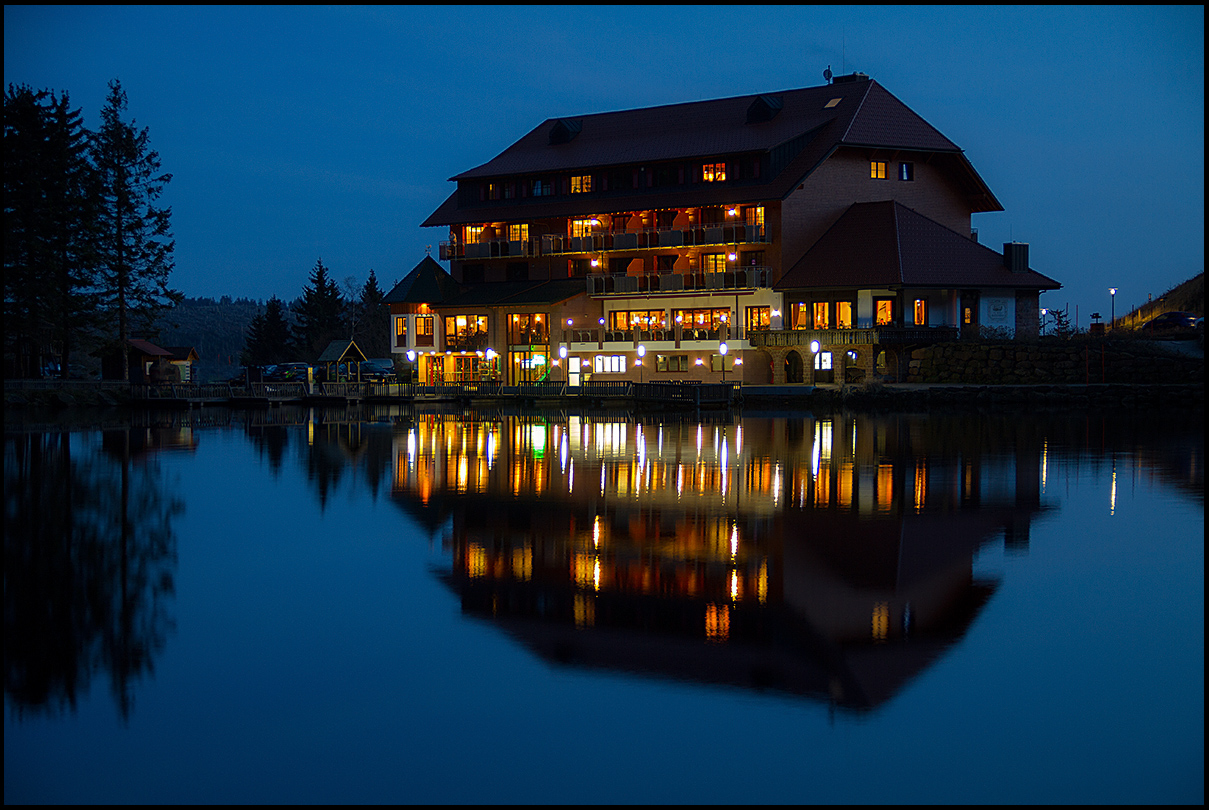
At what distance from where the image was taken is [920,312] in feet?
231

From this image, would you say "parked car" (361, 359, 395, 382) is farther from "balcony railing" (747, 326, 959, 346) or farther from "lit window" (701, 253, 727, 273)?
"balcony railing" (747, 326, 959, 346)

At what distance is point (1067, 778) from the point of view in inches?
368

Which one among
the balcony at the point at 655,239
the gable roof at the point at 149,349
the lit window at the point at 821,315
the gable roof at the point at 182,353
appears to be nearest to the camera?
the lit window at the point at 821,315

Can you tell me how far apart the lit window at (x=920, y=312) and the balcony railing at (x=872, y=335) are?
2.28 m

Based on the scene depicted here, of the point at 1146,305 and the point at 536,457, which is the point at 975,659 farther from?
the point at 1146,305

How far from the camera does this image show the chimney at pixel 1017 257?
71125mm

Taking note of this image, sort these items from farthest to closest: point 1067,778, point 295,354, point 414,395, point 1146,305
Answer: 1. point 295,354
2. point 1146,305
3. point 414,395
4. point 1067,778

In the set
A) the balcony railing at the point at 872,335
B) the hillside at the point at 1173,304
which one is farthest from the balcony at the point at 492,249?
the hillside at the point at 1173,304

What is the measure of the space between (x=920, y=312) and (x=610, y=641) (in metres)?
61.3

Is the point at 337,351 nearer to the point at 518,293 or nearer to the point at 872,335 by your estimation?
the point at 518,293

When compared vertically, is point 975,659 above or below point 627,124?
below

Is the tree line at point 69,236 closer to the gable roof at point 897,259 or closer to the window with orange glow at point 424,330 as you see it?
the window with orange glow at point 424,330

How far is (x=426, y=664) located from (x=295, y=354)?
119324 mm

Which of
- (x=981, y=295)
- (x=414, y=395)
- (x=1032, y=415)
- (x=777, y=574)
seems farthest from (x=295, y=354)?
(x=777, y=574)
